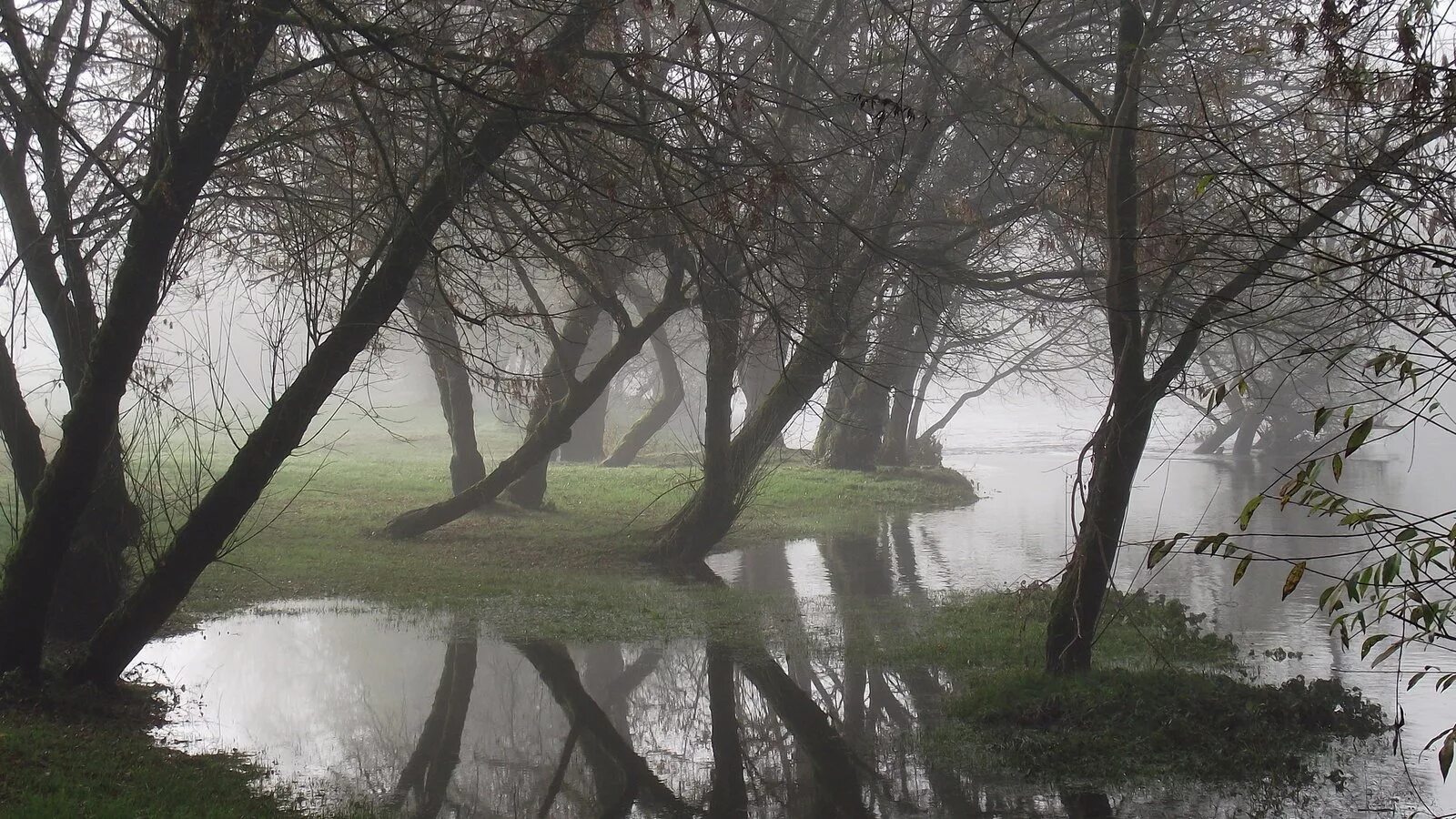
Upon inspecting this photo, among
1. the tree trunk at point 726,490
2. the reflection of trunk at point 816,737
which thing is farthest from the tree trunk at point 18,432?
the tree trunk at point 726,490

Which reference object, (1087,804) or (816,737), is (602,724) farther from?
(1087,804)

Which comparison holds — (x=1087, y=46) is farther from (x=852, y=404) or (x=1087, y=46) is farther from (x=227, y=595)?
(x=852, y=404)

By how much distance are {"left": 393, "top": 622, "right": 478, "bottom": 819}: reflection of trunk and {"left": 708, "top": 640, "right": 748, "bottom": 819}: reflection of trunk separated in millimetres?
1650

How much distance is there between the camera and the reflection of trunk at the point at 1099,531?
7934mm

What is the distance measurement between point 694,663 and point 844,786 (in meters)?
3.15

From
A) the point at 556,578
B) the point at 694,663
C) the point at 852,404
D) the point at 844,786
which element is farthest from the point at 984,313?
the point at 844,786

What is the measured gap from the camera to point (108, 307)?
752 centimetres

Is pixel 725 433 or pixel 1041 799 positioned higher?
pixel 725 433

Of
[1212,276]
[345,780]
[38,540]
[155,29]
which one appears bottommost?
[345,780]

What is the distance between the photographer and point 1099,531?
25.1 ft

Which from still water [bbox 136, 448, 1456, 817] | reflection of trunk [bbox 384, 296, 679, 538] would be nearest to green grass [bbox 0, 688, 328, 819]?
still water [bbox 136, 448, 1456, 817]

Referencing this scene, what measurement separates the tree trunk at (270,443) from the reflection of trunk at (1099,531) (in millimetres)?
4555

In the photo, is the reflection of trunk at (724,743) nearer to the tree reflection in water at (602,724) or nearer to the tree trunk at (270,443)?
the tree reflection in water at (602,724)

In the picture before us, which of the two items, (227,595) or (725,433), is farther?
(725,433)
